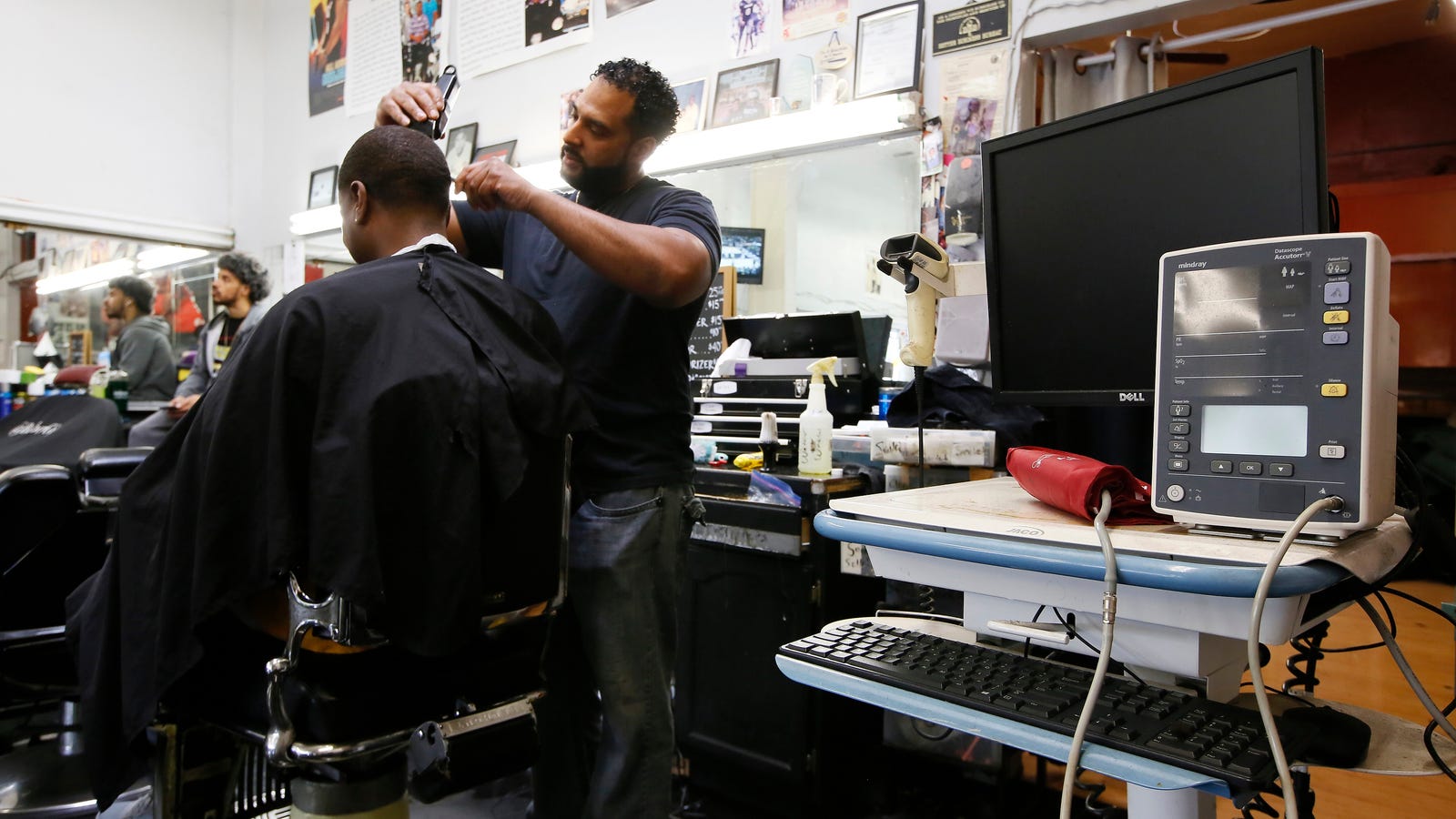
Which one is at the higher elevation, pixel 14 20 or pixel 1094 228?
pixel 14 20

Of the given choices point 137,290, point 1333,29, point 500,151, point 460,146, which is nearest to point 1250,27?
point 500,151

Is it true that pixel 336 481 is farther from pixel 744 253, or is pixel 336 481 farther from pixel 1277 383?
pixel 744 253

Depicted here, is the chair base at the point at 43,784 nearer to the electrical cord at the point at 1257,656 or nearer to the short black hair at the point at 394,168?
the short black hair at the point at 394,168

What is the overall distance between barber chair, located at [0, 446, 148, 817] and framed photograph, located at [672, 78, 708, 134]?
211 centimetres

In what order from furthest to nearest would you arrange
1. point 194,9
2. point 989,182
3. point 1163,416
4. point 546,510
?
point 194,9, point 989,182, point 546,510, point 1163,416

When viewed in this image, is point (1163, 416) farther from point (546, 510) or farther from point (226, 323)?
point (226, 323)

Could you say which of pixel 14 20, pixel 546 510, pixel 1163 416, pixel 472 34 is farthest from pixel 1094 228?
pixel 14 20

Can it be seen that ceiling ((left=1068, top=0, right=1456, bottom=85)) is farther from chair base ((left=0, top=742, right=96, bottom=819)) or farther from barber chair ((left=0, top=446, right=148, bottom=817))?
chair base ((left=0, top=742, right=96, bottom=819))

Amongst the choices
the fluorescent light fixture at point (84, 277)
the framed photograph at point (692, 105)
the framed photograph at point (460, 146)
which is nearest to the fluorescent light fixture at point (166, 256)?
the fluorescent light fixture at point (84, 277)

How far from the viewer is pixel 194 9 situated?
5.09 meters

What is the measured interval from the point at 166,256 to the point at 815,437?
193 inches

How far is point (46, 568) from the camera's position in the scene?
1956 millimetres

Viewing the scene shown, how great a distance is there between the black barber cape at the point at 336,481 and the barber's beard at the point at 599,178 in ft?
1.50

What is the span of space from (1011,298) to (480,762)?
1064 mm
